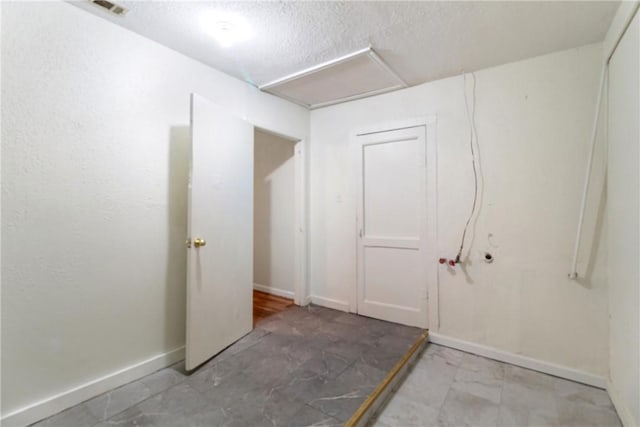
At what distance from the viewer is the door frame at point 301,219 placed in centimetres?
334

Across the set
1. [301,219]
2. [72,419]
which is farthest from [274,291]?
[72,419]

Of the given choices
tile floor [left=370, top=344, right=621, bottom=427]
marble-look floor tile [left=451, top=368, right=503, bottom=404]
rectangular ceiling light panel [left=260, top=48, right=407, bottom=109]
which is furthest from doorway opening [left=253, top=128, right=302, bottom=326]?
marble-look floor tile [left=451, top=368, right=503, bottom=404]

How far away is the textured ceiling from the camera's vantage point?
167cm

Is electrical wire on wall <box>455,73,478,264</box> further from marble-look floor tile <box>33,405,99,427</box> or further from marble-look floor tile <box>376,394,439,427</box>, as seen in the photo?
marble-look floor tile <box>33,405,99,427</box>

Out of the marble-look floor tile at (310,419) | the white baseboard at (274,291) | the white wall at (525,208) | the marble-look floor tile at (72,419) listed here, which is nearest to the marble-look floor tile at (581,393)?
the white wall at (525,208)

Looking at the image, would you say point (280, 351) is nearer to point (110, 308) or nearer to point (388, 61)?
point (110, 308)

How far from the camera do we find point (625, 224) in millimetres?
1621

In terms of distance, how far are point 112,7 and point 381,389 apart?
9.26ft

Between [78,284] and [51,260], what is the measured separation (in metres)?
0.20

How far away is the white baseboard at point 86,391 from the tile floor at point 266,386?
0.13ft

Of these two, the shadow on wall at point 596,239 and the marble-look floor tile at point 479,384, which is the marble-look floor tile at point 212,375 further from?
the shadow on wall at point 596,239

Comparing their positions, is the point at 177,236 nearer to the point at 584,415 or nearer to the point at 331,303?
the point at 331,303

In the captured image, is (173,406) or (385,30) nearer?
(173,406)

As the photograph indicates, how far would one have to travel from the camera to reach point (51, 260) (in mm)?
1618
